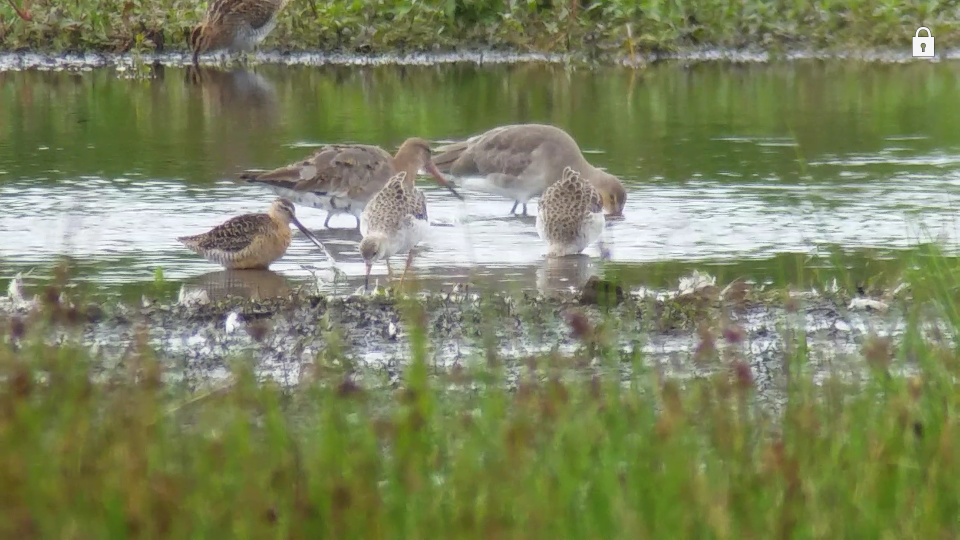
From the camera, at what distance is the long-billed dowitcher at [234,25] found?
19750mm

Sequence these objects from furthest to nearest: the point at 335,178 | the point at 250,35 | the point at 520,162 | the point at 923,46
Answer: the point at 923,46, the point at 250,35, the point at 520,162, the point at 335,178

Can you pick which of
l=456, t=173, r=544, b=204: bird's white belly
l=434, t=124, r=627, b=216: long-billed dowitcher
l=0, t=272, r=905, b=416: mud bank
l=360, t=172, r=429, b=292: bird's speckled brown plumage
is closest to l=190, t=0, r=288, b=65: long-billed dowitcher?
l=434, t=124, r=627, b=216: long-billed dowitcher

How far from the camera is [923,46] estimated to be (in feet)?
70.5

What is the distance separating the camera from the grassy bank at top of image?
2070 centimetres

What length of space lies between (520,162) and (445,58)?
9.76 meters

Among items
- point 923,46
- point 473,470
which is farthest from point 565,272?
point 923,46

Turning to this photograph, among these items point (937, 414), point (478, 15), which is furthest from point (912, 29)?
point (937, 414)

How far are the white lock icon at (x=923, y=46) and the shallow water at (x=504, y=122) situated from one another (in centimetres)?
79

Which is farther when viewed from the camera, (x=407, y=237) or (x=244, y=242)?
(x=407, y=237)

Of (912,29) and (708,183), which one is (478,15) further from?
(708,183)

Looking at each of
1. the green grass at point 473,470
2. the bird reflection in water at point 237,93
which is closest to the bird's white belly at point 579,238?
the green grass at point 473,470

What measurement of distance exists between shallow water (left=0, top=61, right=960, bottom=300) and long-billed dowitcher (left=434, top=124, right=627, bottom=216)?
0.23 metres

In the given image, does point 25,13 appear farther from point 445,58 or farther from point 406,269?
point 406,269

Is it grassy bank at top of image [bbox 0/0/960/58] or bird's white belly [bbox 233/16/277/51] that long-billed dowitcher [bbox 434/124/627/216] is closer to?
bird's white belly [bbox 233/16/277/51]
